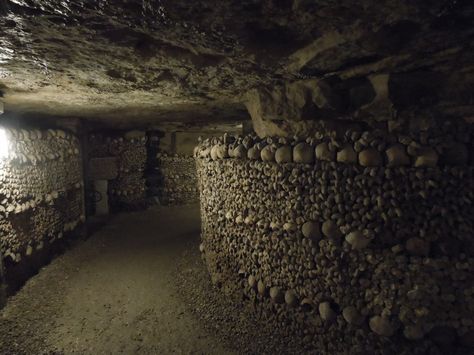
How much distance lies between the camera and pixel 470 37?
1575mm

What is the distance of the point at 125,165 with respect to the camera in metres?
7.20

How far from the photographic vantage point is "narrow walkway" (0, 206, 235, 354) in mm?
2531

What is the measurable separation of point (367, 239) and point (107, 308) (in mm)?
2623

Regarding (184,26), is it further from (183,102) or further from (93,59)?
(183,102)

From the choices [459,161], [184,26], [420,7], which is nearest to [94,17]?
[184,26]

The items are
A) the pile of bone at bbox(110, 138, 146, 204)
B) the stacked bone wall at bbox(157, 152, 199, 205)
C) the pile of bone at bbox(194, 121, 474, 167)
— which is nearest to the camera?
the pile of bone at bbox(194, 121, 474, 167)

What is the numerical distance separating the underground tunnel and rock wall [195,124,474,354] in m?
0.01

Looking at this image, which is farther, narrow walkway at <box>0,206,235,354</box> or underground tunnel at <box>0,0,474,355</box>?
narrow walkway at <box>0,206,235,354</box>

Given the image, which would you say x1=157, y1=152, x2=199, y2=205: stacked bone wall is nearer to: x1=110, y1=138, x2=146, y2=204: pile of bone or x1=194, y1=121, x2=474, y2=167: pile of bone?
x1=110, y1=138, x2=146, y2=204: pile of bone

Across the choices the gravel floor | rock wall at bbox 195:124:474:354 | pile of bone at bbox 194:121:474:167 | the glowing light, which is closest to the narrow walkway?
the gravel floor

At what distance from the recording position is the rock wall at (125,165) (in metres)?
7.00

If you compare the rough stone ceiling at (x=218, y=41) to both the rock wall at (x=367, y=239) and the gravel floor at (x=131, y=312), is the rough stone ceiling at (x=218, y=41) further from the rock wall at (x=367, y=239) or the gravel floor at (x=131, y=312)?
the gravel floor at (x=131, y=312)

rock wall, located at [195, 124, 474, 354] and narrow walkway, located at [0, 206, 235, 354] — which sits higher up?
rock wall, located at [195, 124, 474, 354]

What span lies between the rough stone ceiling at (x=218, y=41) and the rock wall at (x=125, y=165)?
4.20m
